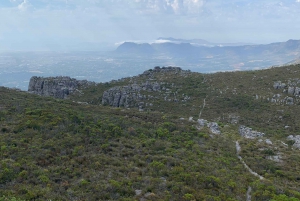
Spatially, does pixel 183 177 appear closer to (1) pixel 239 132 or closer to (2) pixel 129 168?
(2) pixel 129 168

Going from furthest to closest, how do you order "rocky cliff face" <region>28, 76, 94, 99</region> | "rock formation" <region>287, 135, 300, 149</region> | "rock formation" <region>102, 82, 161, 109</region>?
"rocky cliff face" <region>28, 76, 94, 99</region> → "rock formation" <region>102, 82, 161, 109</region> → "rock formation" <region>287, 135, 300, 149</region>

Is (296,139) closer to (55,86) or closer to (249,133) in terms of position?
(249,133)

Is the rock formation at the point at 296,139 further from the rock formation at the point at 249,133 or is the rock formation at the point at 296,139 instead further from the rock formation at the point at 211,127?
the rock formation at the point at 211,127

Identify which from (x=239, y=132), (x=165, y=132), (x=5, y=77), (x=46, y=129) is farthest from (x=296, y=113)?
(x=5, y=77)

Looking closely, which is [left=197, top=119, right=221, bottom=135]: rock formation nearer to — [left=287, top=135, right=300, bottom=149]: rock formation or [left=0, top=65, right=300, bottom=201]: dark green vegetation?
[left=0, top=65, right=300, bottom=201]: dark green vegetation

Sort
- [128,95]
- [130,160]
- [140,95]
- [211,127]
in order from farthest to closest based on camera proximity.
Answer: [128,95] < [140,95] < [211,127] < [130,160]

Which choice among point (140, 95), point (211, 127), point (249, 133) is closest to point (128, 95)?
point (140, 95)

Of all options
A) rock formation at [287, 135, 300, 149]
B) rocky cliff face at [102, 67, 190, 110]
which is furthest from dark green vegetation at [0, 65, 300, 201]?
rocky cliff face at [102, 67, 190, 110]

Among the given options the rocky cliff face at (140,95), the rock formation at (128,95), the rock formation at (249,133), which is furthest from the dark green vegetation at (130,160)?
the rock formation at (128,95)
